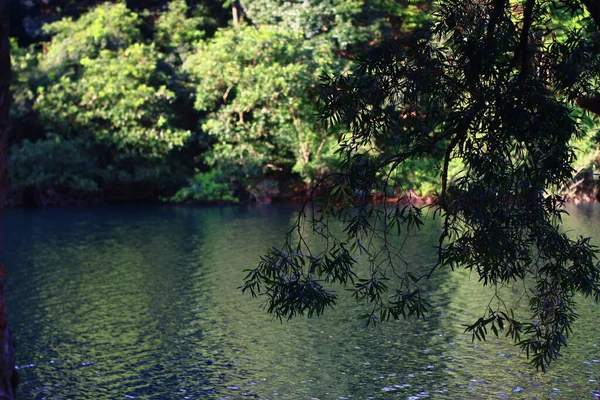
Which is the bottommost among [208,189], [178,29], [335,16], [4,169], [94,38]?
[208,189]

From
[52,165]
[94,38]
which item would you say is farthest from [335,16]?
[52,165]

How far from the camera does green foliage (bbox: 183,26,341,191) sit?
34781 millimetres

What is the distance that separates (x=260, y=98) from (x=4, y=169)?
30.9 meters

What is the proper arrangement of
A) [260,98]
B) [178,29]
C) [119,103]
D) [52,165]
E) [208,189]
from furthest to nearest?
[178,29]
[208,189]
[52,165]
[119,103]
[260,98]

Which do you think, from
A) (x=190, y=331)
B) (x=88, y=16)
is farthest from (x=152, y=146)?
(x=190, y=331)

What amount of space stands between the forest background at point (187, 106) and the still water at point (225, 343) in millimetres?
14886

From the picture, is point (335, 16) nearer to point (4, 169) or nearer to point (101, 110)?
point (101, 110)

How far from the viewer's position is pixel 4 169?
177 inches

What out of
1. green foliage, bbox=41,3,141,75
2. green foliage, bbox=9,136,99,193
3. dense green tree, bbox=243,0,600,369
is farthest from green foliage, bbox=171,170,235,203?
dense green tree, bbox=243,0,600,369

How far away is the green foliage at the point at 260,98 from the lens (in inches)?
1369

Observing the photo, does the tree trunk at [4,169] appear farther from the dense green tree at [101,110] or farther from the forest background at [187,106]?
the dense green tree at [101,110]

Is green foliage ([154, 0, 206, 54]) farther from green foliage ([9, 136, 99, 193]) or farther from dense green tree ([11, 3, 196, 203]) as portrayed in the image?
green foliage ([9, 136, 99, 193])

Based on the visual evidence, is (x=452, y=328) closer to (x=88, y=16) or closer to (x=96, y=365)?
(x=96, y=365)

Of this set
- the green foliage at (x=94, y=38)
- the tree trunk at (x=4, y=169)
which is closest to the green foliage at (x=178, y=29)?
the green foliage at (x=94, y=38)
